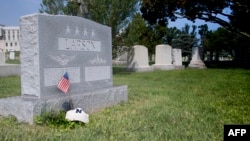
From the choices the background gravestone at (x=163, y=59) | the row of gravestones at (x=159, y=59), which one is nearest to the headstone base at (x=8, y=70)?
the row of gravestones at (x=159, y=59)

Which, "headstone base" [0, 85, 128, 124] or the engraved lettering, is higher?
the engraved lettering

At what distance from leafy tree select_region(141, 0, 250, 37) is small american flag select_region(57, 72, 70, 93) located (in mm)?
17295

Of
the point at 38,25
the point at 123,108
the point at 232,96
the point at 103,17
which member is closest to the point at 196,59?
the point at 103,17

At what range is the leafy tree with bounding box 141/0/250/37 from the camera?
21.5 metres

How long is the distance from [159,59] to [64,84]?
56.0ft

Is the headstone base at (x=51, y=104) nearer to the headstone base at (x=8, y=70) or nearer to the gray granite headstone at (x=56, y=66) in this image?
the gray granite headstone at (x=56, y=66)

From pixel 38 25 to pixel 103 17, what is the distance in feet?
36.3

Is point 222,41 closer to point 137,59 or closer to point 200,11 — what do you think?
point 200,11

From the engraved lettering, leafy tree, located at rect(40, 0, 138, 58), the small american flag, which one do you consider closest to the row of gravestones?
leafy tree, located at rect(40, 0, 138, 58)

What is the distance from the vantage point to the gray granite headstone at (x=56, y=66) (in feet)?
15.3

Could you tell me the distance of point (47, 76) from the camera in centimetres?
483

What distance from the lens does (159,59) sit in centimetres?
2170

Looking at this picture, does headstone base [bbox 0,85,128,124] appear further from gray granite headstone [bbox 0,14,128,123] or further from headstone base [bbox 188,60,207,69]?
headstone base [bbox 188,60,207,69]

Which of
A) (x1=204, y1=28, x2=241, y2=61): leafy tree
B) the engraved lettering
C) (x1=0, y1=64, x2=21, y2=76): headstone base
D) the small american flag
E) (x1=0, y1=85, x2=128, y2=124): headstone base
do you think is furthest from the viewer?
(x1=204, y1=28, x2=241, y2=61): leafy tree
